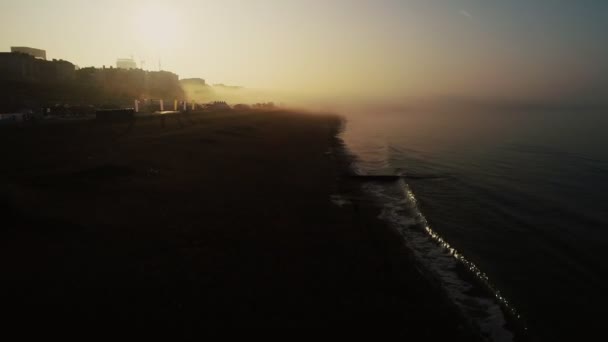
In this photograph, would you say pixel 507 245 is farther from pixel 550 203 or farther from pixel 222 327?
pixel 222 327

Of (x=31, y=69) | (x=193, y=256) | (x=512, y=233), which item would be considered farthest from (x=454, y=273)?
(x=31, y=69)

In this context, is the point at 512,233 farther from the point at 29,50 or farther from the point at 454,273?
the point at 29,50

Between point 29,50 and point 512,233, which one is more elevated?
point 29,50

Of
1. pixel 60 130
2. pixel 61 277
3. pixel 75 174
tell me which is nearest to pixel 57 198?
pixel 75 174

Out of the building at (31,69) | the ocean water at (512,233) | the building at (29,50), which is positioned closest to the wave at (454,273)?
the ocean water at (512,233)

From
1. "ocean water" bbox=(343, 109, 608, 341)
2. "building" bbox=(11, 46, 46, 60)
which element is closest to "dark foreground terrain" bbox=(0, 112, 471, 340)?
"ocean water" bbox=(343, 109, 608, 341)

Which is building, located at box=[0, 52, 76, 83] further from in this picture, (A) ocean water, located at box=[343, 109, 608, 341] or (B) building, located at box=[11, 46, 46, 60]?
(A) ocean water, located at box=[343, 109, 608, 341]
